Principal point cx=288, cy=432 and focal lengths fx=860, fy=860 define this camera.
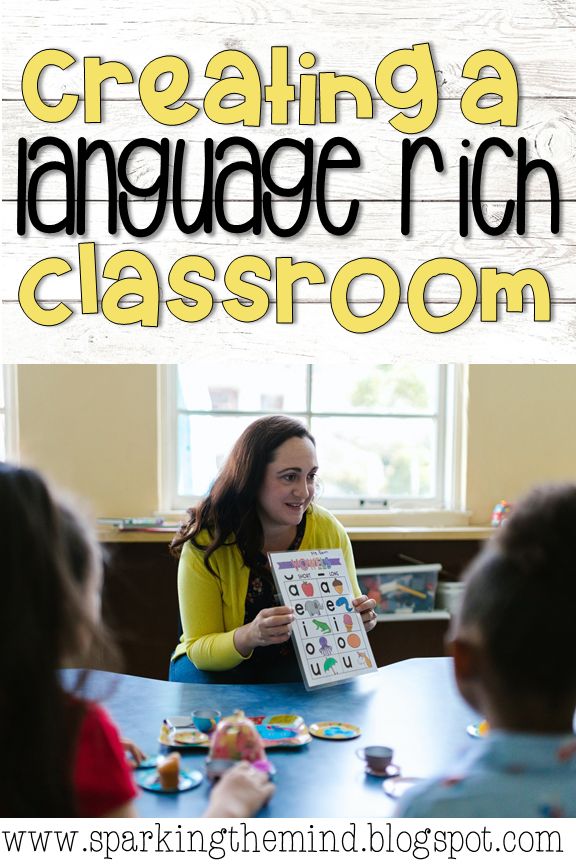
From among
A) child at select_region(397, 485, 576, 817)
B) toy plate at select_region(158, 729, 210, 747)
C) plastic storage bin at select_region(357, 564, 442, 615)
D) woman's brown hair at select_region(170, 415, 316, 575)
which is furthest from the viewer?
plastic storage bin at select_region(357, 564, 442, 615)

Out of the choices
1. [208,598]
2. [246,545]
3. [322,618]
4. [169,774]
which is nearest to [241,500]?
[246,545]

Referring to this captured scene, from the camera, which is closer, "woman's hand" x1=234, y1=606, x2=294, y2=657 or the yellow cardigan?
"woman's hand" x1=234, y1=606, x2=294, y2=657

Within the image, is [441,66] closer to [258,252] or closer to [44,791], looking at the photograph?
[258,252]

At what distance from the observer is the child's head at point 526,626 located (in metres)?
0.88

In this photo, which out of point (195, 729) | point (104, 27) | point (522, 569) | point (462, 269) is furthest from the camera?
point (462, 269)

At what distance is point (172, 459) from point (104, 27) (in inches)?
56.9

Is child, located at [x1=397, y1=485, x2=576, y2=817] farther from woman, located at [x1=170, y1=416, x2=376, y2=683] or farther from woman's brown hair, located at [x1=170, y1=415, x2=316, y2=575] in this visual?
woman's brown hair, located at [x1=170, y1=415, x2=316, y2=575]

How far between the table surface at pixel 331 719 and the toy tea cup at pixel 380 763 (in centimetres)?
2

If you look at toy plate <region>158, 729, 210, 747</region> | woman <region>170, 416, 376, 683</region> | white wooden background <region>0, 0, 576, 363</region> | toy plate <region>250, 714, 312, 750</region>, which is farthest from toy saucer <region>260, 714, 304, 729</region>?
white wooden background <region>0, 0, 576, 363</region>

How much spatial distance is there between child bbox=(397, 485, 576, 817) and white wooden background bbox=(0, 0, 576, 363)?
1203 mm

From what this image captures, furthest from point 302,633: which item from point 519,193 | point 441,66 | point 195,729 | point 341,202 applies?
point 441,66

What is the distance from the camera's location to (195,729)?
1.46m

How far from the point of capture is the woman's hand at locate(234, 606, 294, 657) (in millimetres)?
1725

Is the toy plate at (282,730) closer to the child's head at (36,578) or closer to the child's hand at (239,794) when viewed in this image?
the child's hand at (239,794)
